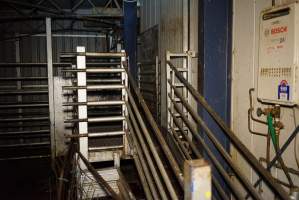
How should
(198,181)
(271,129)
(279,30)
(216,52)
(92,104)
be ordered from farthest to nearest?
(216,52), (92,104), (271,129), (279,30), (198,181)

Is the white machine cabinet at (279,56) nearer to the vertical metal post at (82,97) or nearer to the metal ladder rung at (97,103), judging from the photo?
the metal ladder rung at (97,103)

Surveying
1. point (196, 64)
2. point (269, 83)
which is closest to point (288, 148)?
point (269, 83)

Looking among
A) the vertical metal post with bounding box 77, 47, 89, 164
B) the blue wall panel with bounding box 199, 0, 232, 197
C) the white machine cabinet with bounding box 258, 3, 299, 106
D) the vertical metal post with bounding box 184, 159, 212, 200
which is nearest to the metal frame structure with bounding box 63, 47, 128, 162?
the vertical metal post with bounding box 77, 47, 89, 164

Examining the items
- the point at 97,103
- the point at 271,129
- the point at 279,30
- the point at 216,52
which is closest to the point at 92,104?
the point at 97,103

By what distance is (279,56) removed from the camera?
2.22m

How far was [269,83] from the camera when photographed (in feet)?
7.76

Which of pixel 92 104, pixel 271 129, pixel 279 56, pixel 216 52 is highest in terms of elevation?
pixel 216 52

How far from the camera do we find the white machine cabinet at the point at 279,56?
2078 millimetres

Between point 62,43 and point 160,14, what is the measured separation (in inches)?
142

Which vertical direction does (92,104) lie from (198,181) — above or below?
above

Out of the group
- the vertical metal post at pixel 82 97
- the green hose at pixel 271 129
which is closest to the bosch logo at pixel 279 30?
the green hose at pixel 271 129

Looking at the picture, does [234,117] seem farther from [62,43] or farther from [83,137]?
[62,43]

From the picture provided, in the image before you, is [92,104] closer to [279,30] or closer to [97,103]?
[97,103]

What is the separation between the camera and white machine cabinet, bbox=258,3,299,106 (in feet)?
6.82
